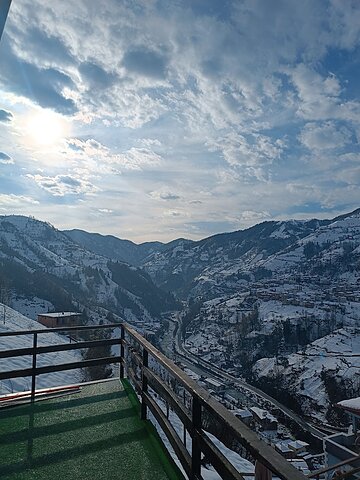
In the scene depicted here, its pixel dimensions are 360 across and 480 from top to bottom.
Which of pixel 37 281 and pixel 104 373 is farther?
pixel 37 281

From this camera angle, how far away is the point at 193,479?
2.45 meters

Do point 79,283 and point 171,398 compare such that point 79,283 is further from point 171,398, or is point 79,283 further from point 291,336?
point 171,398

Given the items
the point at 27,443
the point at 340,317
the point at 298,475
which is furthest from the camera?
the point at 340,317

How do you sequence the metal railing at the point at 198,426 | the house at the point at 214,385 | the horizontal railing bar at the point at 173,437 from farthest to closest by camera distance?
the house at the point at 214,385 → the horizontal railing bar at the point at 173,437 → the metal railing at the point at 198,426

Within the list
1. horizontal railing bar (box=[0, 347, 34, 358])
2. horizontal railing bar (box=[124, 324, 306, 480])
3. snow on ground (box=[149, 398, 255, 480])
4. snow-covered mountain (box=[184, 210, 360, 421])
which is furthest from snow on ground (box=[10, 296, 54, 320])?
horizontal railing bar (box=[124, 324, 306, 480])

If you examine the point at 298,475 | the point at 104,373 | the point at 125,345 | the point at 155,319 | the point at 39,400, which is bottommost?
the point at 155,319

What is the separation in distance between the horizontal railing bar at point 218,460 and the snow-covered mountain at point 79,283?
A: 90.8 metres

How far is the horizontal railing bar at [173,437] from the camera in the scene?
2.62 metres

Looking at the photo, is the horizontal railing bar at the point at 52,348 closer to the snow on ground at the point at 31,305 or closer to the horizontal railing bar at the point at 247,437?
the horizontal railing bar at the point at 247,437

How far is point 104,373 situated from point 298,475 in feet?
68.2

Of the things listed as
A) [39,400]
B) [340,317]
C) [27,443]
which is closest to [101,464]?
[27,443]

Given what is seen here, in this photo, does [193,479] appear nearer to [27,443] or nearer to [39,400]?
[27,443]

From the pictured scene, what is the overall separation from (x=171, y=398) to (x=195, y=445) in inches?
25.7

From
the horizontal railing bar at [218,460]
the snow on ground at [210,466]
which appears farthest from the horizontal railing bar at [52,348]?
the horizontal railing bar at [218,460]
